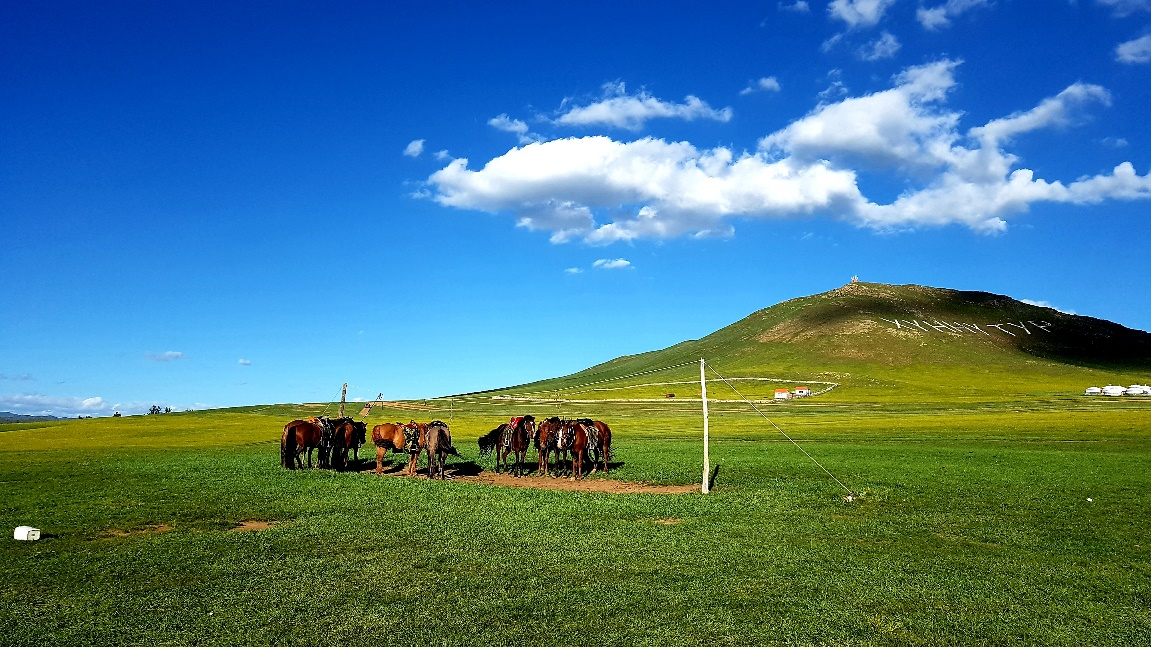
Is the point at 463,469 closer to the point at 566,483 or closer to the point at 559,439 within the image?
the point at 559,439

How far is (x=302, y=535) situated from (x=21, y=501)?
448 inches

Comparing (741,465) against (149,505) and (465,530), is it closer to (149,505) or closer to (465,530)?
(465,530)

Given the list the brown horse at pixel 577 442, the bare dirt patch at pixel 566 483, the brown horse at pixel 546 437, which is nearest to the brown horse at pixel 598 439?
the brown horse at pixel 577 442

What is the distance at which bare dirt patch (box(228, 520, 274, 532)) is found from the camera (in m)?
17.8

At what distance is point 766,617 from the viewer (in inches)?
428

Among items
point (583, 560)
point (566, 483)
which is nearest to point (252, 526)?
point (583, 560)

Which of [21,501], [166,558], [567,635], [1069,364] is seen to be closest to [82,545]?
[166,558]

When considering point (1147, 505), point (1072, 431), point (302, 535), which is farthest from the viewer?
point (1072, 431)

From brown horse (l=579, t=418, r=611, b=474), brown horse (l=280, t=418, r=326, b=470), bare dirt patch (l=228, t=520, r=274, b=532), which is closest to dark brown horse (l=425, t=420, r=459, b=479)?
brown horse (l=280, t=418, r=326, b=470)

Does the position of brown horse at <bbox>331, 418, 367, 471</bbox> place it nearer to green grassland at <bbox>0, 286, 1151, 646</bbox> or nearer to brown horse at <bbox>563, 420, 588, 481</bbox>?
green grassland at <bbox>0, 286, 1151, 646</bbox>

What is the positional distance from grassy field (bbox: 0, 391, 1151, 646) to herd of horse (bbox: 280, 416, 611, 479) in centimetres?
217

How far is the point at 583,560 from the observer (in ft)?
A: 47.4

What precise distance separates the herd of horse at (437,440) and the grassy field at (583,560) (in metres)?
2.17

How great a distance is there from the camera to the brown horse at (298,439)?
99.2ft
